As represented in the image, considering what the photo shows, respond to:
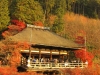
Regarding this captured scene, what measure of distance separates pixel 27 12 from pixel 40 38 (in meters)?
15.4

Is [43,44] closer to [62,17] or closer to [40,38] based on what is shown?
[40,38]

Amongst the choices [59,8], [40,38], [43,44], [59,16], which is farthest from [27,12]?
[43,44]

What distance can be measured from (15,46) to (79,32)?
3055cm

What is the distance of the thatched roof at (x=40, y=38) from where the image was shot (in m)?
25.4

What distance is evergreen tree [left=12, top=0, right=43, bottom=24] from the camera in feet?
132

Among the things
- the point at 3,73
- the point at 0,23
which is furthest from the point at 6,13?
the point at 3,73

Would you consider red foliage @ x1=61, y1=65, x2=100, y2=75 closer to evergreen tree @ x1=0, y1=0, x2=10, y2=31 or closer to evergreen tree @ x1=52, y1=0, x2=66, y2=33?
evergreen tree @ x1=0, y1=0, x2=10, y2=31

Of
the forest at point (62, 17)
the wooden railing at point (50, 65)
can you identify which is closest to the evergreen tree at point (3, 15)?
the forest at point (62, 17)

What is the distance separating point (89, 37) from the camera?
165 ft

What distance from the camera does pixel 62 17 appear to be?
51.7m

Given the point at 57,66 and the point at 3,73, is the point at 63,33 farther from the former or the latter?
the point at 3,73

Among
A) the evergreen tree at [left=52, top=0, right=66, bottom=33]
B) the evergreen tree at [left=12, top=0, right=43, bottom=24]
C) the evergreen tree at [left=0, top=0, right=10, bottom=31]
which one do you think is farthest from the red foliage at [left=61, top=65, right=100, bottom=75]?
the evergreen tree at [left=52, top=0, right=66, bottom=33]

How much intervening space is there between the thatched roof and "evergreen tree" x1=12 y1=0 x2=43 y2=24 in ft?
34.1

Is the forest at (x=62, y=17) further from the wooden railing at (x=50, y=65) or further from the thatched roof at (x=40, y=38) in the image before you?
the thatched roof at (x=40, y=38)
